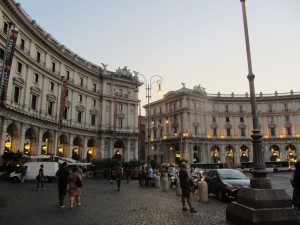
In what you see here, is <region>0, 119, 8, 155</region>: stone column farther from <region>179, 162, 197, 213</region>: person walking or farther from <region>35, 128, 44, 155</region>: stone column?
<region>179, 162, 197, 213</region>: person walking

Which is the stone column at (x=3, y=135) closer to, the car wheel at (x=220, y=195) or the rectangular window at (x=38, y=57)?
the rectangular window at (x=38, y=57)

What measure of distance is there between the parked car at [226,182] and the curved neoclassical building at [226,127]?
60.3 metres

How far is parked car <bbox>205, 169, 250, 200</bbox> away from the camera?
536 inches

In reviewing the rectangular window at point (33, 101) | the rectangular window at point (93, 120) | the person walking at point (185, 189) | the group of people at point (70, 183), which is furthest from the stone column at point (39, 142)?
the person walking at point (185, 189)

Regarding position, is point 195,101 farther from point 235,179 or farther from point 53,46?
point 235,179

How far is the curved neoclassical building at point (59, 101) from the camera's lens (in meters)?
33.5

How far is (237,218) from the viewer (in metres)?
7.93

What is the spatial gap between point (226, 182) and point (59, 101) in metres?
36.6

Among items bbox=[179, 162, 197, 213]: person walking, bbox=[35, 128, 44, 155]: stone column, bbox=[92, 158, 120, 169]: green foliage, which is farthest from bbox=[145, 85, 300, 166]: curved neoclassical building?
bbox=[179, 162, 197, 213]: person walking

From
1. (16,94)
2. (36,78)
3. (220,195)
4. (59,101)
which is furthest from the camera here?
(59,101)

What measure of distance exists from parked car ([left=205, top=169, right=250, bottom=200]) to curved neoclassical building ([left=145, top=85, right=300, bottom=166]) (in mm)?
60316

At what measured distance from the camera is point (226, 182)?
14.1 m

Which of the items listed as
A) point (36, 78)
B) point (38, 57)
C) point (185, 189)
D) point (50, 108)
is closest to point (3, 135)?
point (36, 78)

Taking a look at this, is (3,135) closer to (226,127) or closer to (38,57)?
(38,57)
